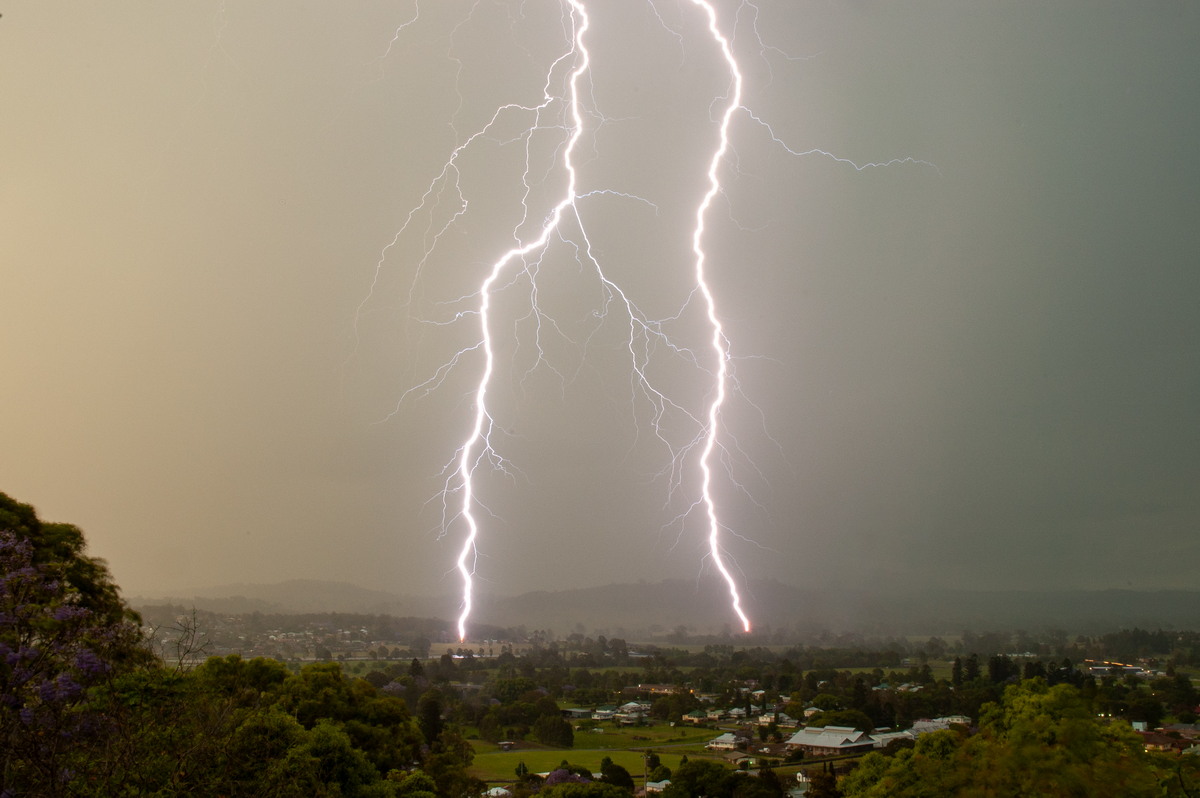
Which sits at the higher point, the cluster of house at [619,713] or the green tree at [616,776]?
the green tree at [616,776]

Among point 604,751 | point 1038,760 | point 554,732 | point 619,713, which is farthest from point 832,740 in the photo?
point 1038,760

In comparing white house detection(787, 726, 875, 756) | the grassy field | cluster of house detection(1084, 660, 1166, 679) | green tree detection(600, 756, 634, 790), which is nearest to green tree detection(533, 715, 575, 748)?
the grassy field

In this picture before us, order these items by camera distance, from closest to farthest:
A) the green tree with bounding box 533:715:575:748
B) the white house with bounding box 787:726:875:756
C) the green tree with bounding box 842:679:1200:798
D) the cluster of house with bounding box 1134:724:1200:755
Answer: the green tree with bounding box 842:679:1200:798, the cluster of house with bounding box 1134:724:1200:755, the white house with bounding box 787:726:875:756, the green tree with bounding box 533:715:575:748

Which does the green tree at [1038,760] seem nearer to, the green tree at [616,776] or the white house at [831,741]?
the green tree at [616,776]

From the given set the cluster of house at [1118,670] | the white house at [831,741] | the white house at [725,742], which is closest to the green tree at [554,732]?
the white house at [725,742]

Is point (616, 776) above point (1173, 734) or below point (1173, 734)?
below

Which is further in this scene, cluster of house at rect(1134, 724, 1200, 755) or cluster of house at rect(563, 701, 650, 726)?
cluster of house at rect(563, 701, 650, 726)

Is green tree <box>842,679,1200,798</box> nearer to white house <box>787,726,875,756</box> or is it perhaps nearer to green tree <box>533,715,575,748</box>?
white house <box>787,726,875,756</box>

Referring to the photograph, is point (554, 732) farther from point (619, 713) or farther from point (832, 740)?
point (832, 740)
